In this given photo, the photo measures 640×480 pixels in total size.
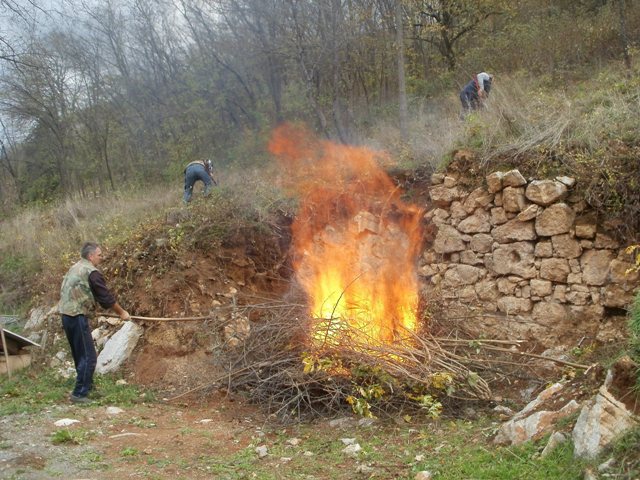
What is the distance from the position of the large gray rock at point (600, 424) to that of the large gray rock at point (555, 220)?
12.5 feet

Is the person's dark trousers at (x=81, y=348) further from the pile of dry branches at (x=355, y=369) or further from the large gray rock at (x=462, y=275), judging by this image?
the large gray rock at (x=462, y=275)

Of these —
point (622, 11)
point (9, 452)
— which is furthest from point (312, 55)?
point (9, 452)

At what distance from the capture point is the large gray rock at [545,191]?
780 centimetres

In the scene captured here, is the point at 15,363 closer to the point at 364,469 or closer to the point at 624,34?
the point at 364,469

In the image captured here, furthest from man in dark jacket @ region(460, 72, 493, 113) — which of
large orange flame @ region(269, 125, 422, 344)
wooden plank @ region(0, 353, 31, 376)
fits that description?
wooden plank @ region(0, 353, 31, 376)

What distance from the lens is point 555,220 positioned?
7.78 m

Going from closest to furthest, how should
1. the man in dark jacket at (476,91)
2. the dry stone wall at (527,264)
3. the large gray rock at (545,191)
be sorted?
the dry stone wall at (527,264) → the large gray rock at (545,191) → the man in dark jacket at (476,91)

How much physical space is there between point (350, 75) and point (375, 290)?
10888 millimetres

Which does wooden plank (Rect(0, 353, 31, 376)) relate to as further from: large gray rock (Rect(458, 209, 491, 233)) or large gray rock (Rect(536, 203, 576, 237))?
large gray rock (Rect(536, 203, 576, 237))

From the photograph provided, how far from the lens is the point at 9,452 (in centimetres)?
553

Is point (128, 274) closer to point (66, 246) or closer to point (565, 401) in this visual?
point (66, 246)

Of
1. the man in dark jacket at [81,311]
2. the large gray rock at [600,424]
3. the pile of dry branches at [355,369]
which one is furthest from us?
the man in dark jacket at [81,311]

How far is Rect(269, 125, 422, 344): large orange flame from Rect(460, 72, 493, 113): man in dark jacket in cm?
251

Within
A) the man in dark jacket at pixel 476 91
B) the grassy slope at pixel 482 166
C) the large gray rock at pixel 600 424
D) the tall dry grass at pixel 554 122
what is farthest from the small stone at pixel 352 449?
the man in dark jacket at pixel 476 91
